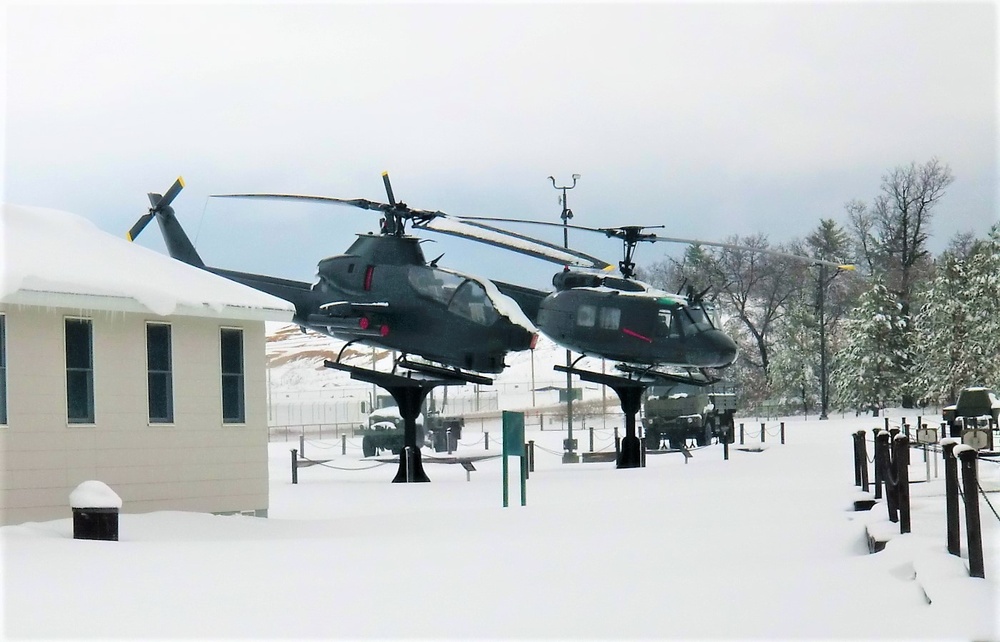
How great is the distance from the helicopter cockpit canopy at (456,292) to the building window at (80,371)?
12629 millimetres

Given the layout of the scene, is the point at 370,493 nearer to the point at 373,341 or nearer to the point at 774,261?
the point at 373,341

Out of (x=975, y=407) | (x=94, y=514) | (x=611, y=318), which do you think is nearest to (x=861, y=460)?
(x=94, y=514)

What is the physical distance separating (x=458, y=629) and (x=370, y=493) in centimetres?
1636

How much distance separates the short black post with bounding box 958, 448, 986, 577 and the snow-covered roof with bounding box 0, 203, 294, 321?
33.5 ft

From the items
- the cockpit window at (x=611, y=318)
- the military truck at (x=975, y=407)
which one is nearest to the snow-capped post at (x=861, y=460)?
the cockpit window at (x=611, y=318)

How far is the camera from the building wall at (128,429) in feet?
48.7

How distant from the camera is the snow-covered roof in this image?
14922 millimetres

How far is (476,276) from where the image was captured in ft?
92.6

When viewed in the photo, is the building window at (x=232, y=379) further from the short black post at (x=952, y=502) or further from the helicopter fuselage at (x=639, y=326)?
the helicopter fuselage at (x=639, y=326)

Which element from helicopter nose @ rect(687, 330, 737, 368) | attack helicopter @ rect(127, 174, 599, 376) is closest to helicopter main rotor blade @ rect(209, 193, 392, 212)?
attack helicopter @ rect(127, 174, 599, 376)

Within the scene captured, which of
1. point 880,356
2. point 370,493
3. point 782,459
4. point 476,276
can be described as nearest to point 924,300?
point 880,356

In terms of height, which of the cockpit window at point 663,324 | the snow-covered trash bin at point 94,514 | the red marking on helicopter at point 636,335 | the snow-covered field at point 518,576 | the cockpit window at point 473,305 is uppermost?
the cockpit window at point 473,305

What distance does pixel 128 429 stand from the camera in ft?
52.9

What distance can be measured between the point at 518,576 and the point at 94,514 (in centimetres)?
439
